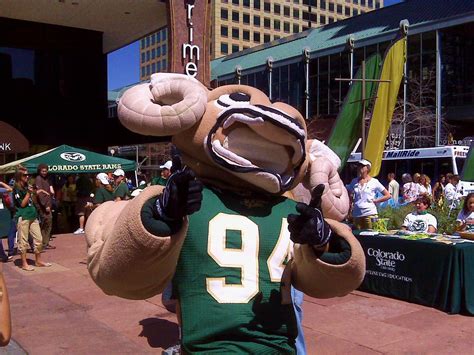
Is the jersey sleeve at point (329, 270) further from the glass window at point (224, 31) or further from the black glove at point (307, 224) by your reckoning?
the glass window at point (224, 31)

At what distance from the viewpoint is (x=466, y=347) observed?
16.3 ft

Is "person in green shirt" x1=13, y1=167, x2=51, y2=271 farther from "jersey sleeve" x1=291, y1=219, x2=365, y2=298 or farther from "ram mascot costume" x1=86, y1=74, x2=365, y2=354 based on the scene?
"jersey sleeve" x1=291, y1=219, x2=365, y2=298

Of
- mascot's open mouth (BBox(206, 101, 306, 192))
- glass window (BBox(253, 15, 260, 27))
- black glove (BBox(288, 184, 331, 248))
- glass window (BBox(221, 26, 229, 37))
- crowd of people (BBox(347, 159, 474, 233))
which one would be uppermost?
glass window (BBox(253, 15, 260, 27))

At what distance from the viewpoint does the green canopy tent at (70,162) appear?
40.5ft

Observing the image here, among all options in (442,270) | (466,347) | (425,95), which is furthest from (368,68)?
(425,95)

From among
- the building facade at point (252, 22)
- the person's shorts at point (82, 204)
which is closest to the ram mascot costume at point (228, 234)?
the person's shorts at point (82, 204)

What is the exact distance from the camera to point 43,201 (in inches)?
407

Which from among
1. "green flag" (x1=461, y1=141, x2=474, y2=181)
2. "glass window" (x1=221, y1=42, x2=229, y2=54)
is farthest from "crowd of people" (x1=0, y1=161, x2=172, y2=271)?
"glass window" (x1=221, y1=42, x2=229, y2=54)

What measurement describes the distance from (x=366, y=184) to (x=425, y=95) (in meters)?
24.5

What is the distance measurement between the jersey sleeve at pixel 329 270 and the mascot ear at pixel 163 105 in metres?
0.78

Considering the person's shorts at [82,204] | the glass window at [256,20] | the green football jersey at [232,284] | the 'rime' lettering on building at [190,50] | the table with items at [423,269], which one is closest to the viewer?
the green football jersey at [232,284]

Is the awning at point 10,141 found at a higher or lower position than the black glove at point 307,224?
higher

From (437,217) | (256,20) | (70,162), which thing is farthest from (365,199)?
(256,20)

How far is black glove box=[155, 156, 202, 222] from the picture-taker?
1.99 meters
